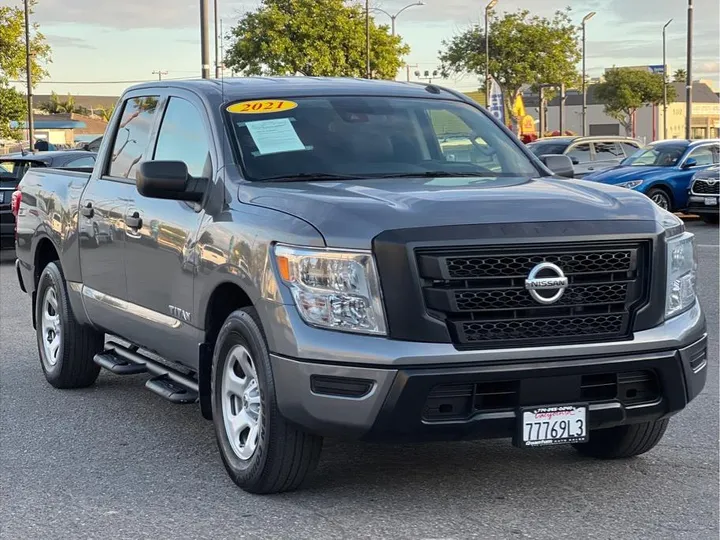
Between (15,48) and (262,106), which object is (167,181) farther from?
(15,48)

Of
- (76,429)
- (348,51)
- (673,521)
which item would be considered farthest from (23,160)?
(348,51)

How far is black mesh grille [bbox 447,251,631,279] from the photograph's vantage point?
4637 mm

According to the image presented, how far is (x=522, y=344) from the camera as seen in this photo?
468 centimetres

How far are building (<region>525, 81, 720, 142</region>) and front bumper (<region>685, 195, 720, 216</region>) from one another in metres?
92.4

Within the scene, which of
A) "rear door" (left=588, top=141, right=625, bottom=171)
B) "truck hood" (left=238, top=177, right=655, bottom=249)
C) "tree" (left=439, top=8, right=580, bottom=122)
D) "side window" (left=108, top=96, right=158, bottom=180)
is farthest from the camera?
"tree" (left=439, top=8, right=580, bottom=122)

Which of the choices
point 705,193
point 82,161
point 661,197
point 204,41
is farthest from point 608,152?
point 82,161

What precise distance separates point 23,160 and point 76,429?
10.9 metres

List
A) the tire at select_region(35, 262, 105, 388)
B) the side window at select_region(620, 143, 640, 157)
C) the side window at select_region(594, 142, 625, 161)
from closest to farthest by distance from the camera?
the tire at select_region(35, 262, 105, 388), the side window at select_region(594, 142, 625, 161), the side window at select_region(620, 143, 640, 157)

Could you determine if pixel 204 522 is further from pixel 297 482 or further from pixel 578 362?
pixel 578 362

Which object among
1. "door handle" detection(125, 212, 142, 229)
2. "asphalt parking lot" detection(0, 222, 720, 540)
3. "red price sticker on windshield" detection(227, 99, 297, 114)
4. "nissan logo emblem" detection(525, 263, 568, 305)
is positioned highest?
"red price sticker on windshield" detection(227, 99, 297, 114)

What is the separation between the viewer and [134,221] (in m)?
6.35

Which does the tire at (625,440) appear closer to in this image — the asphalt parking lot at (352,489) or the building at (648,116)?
the asphalt parking lot at (352,489)

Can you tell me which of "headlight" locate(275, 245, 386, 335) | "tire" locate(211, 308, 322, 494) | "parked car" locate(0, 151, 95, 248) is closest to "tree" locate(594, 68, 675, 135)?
"parked car" locate(0, 151, 95, 248)

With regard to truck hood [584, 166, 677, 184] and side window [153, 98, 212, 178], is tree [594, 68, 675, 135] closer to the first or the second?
truck hood [584, 166, 677, 184]
